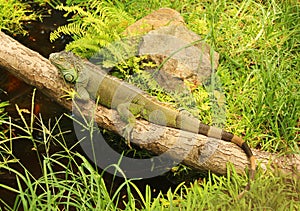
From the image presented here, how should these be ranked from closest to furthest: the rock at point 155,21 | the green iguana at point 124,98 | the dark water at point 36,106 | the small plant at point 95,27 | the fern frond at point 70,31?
the green iguana at point 124,98 < the dark water at point 36,106 < the small plant at point 95,27 < the rock at point 155,21 < the fern frond at point 70,31

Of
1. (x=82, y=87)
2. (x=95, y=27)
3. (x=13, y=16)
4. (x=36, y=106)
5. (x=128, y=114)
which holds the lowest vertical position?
(x=36, y=106)

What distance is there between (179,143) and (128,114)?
0.50 meters

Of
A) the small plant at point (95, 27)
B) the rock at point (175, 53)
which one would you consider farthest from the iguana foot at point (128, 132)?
the small plant at point (95, 27)

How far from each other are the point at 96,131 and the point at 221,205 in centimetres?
154

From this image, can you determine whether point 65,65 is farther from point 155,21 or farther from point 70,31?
point 155,21

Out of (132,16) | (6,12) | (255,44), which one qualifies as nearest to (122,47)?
(132,16)

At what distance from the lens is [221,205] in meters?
3.84

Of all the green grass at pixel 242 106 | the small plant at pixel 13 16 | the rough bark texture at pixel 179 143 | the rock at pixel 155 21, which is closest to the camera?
the green grass at pixel 242 106

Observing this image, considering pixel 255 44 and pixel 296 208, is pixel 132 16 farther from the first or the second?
pixel 296 208

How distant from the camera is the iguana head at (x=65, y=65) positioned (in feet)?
15.4

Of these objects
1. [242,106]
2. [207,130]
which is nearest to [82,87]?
[207,130]

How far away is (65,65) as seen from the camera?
15.4 ft

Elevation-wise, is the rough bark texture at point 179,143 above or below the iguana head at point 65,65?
below

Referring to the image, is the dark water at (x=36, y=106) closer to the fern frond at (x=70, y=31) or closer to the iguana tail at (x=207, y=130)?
the fern frond at (x=70, y=31)
